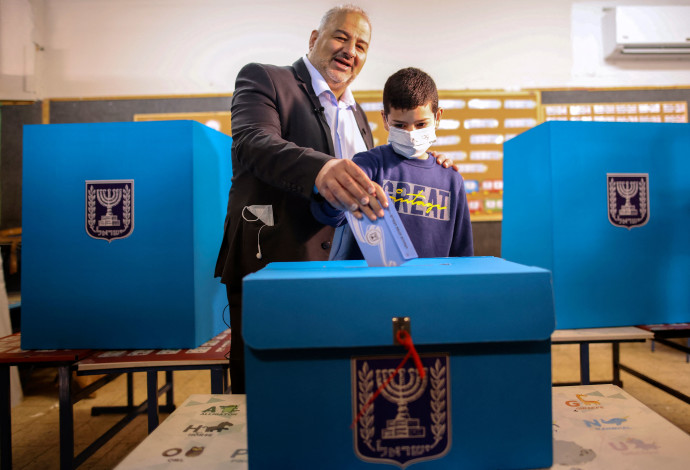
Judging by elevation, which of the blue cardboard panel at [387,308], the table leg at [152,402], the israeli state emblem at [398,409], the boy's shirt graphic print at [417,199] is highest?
the boy's shirt graphic print at [417,199]

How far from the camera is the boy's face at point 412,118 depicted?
3.52ft

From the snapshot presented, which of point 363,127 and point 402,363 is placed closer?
point 402,363

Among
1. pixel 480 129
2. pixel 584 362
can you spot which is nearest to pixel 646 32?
pixel 480 129

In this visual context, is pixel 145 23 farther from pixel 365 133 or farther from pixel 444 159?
pixel 444 159

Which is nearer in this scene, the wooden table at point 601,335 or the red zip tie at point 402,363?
the red zip tie at point 402,363

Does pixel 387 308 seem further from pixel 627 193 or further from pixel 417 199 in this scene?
pixel 627 193

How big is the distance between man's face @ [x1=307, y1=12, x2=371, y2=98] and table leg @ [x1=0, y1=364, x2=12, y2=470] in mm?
1106

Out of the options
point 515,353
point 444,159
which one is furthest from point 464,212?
point 515,353

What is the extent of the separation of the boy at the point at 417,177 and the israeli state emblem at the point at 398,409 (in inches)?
20.5

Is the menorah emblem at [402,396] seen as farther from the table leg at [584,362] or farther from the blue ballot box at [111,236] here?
the table leg at [584,362]

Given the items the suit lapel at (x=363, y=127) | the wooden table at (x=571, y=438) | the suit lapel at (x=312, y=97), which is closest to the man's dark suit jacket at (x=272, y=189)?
the suit lapel at (x=312, y=97)

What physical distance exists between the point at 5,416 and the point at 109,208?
0.66 m

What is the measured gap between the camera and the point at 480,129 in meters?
3.35

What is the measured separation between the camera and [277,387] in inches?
19.4
